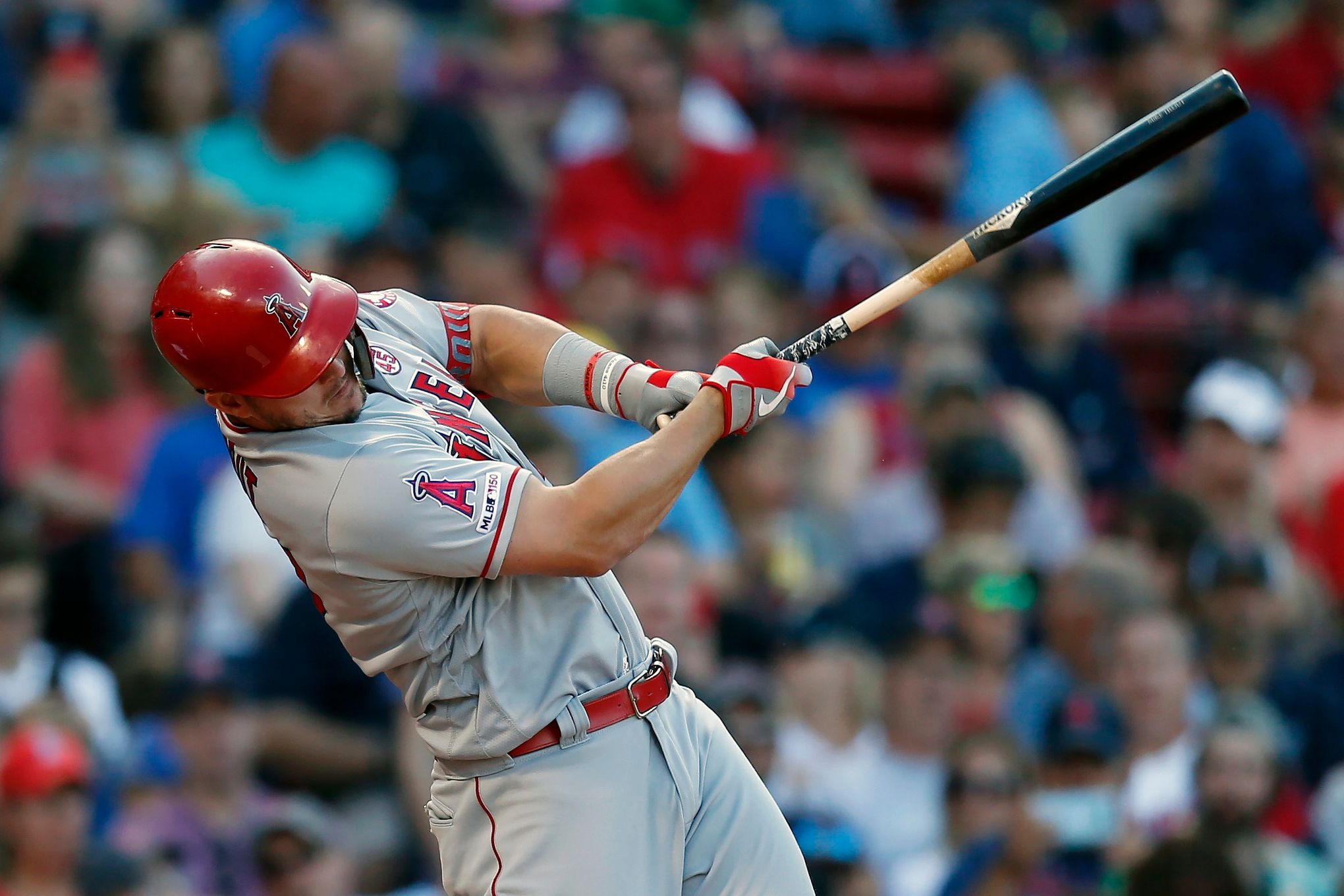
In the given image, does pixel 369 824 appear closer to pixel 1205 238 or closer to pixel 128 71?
pixel 128 71

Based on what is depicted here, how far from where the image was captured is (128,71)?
8336 millimetres

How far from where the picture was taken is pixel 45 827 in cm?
542

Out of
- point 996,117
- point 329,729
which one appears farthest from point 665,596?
point 996,117

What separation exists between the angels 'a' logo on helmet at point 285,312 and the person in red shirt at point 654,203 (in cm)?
496

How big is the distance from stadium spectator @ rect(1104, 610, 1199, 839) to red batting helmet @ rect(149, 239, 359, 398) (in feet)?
12.4

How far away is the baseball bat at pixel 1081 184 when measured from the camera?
12.1ft

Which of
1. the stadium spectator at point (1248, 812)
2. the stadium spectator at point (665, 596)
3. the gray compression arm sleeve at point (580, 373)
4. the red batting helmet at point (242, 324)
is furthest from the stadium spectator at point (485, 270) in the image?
the red batting helmet at point (242, 324)

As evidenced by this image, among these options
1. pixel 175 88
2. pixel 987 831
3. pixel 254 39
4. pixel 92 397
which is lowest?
pixel 987 831

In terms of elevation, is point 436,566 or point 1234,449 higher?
point 436,566

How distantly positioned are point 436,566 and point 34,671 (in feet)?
10.6

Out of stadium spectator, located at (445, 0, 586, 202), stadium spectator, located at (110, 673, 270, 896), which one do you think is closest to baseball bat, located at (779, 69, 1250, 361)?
stadium spectator, located at (110, 673, 270, 896)

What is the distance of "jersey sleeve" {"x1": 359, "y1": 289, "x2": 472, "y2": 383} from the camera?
378cm

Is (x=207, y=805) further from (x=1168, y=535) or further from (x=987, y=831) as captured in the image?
(x=1168, y=535)

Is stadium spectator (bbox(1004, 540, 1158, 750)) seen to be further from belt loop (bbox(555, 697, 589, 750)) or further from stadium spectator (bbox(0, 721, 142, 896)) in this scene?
belt loop (bbox(555, 697, 589, 750))
